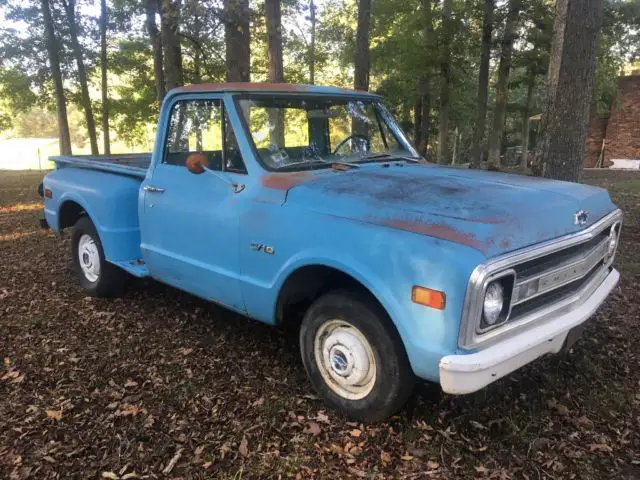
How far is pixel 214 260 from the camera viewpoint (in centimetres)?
379

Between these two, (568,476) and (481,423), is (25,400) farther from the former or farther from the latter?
(568,476)

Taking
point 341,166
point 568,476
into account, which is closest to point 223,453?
point 568,476

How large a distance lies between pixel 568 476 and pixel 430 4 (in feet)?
51.7

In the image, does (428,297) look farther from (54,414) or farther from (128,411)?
(54,414)

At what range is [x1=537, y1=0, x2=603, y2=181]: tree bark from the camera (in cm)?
547

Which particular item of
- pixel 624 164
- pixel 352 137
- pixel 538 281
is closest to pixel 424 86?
pixel 624 164

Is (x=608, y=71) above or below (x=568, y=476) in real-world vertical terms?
above

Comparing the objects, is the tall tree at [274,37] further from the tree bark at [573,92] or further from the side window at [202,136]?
the side window at [202,136]

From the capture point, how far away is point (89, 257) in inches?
208

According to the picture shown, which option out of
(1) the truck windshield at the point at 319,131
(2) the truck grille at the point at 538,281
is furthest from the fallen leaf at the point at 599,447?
(1) the truck windshield at the point at 319,131

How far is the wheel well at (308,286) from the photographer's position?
3.16 metres

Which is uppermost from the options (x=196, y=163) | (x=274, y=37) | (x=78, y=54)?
(x=78, y=54)

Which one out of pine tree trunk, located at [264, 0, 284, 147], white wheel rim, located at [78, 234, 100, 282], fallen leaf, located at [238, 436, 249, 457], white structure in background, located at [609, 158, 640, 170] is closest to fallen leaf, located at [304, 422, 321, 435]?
fallen leaf, located at [238, 436, 249, 457]

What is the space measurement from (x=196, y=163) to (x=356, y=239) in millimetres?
1446
